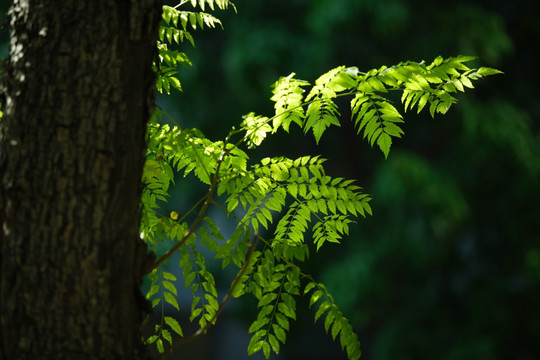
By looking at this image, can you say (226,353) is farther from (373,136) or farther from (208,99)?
(373,136)

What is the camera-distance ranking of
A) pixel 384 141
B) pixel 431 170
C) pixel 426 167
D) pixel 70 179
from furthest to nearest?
pixel 431 170
pixel 426 167
pixel 384 141
pixel 70 179

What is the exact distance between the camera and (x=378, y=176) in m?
7.91

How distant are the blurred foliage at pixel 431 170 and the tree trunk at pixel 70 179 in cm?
645

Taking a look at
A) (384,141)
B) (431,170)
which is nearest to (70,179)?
(384,141)

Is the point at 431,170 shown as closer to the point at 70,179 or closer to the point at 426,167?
the point at 426,167

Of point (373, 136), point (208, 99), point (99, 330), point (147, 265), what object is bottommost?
point (99, 330)

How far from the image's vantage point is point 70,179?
54.7 inches

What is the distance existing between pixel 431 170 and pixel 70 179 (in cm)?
707

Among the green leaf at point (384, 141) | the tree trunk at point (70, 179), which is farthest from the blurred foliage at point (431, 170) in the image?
the tree trunk at point (70, 179)

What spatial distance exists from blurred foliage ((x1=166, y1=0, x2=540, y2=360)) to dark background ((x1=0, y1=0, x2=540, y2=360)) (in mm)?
17

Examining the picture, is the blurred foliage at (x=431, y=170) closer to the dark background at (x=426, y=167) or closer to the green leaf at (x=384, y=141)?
the dark background at (x=426, y=167)

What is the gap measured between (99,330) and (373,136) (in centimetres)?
89


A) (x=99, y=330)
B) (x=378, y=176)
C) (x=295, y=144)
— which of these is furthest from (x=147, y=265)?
(x=295, y=144)

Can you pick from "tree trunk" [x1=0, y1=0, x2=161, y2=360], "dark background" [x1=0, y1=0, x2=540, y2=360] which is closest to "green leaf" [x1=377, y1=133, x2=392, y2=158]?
"tree trunk" [x1=0, y1=0, x2=161, y2=360]
